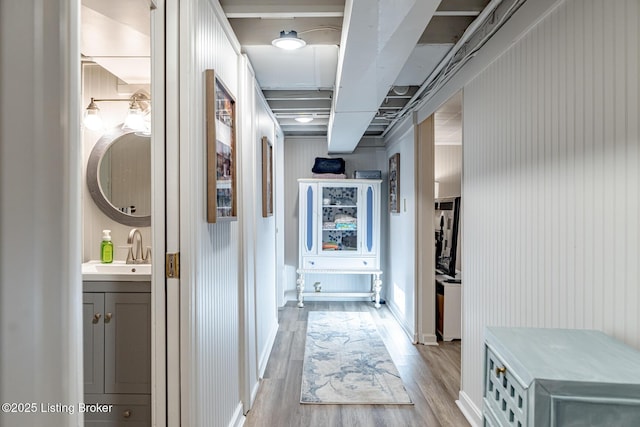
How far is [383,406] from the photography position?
103 inches

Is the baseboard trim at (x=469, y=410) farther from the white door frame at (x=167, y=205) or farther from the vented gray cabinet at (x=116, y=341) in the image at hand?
the vented gray cabinet at (x=116, y=341)

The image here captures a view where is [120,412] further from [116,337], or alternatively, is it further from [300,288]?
[300,288]

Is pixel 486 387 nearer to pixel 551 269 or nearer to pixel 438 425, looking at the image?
pixel 551 269

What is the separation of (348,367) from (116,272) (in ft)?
6.56

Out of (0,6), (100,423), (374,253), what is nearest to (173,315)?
(100,423)

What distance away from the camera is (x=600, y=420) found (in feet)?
3.25

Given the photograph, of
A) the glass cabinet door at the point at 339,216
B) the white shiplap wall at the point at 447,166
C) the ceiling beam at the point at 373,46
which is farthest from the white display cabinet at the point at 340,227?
the ceiling beam at the point at 373,46

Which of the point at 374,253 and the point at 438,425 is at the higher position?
the point at 374,253

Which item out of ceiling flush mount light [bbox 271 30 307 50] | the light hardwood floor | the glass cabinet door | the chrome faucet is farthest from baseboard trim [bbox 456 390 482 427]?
the glass cabinet door

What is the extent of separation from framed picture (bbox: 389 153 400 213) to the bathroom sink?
10.5ft

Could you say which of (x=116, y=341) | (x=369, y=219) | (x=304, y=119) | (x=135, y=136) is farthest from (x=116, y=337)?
(x=369, y=219)

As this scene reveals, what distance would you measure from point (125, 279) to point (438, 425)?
6.58ft

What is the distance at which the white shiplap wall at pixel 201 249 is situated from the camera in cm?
152

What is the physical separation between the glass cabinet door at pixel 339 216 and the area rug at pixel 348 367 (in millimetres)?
1120
